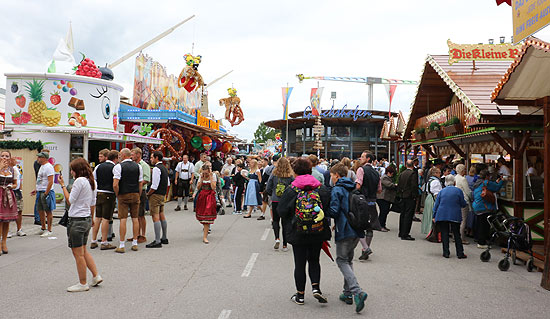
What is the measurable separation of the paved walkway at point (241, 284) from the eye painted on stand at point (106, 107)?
6789 millimetres

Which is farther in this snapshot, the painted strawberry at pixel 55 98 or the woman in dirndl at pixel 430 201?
the painted strawberry at pixel 55 98

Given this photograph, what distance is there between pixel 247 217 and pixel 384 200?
14.0 feet

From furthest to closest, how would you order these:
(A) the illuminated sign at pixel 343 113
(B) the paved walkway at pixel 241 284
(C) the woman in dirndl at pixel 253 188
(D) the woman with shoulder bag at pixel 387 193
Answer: (A) the illuminated sign at pixel 343 113 → (C) the woman in dirndl at pixel 253 188 → (D) the woman with shoulder bag at pixel 387 193 → (B) the paved walkway at pixel 241 284

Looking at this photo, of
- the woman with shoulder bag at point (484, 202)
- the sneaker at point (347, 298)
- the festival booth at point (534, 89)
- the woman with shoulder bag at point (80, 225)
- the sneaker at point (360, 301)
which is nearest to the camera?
the sneaker at point (360, 301)

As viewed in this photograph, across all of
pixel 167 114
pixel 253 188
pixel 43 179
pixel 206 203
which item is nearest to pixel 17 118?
pixel 43 179

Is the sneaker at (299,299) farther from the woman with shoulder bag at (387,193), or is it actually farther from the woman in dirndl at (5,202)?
the woman with shoulder bag at (387,193)

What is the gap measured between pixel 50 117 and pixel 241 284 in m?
10.7

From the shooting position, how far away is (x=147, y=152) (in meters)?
17.4

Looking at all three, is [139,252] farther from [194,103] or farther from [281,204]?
[194,103]

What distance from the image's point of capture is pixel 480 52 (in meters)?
11.6

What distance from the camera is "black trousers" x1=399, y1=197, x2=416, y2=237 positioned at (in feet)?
30.8

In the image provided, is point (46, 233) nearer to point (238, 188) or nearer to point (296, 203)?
point (238, 188)

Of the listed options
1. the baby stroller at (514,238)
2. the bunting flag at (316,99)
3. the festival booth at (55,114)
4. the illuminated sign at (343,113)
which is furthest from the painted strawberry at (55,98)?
the illuminated sign at (343,113)

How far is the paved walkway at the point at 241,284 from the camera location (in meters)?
4.61
